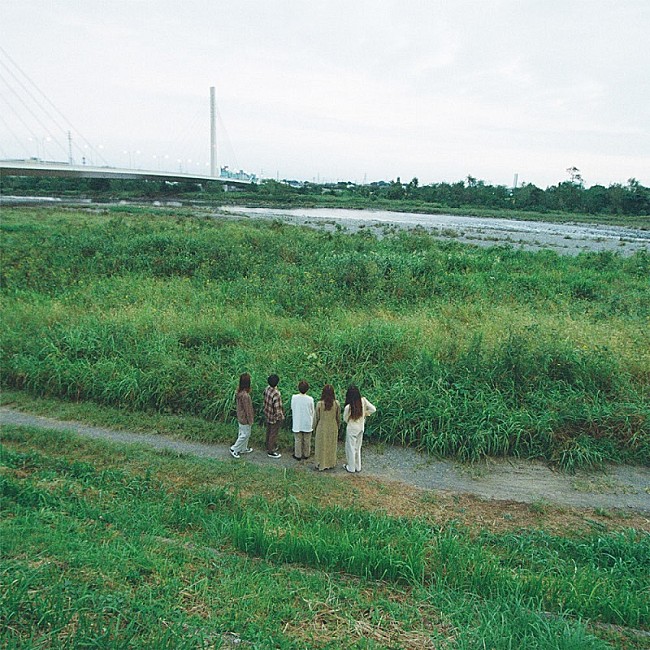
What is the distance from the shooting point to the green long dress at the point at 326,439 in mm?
6840

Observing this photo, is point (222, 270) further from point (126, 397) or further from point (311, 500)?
point (311, 500)

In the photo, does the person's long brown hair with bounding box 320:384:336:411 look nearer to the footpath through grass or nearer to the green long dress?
the green long dress

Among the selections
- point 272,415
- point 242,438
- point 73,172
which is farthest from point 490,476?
point 73,172

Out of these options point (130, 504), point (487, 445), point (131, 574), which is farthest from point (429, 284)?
point (131, 574)

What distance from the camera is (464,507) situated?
6066 mm

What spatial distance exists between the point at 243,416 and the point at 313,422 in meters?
0.95

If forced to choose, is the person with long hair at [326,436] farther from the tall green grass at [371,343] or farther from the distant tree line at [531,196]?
the distant tree line at [531,196]

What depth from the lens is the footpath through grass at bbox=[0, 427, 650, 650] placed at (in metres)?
3.05

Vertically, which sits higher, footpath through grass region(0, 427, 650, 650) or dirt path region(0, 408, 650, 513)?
footpath through grass region(0, 427, 650, 650)

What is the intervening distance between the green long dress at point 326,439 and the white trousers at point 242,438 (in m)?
0.95

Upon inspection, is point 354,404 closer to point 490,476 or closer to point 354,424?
point 354,424

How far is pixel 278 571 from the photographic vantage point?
392 cm

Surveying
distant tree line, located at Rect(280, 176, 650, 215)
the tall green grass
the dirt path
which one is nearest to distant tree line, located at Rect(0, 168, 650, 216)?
distant tree line, located at Rect(280, 176, 650, 215)

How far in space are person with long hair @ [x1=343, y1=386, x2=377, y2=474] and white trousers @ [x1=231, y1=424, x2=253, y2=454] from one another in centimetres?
133
